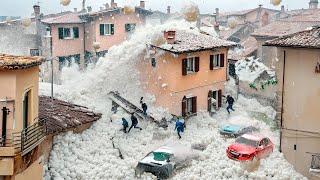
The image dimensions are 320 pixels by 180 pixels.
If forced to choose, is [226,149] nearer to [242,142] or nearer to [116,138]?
[242,142]

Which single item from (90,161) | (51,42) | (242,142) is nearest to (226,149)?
(242,142)

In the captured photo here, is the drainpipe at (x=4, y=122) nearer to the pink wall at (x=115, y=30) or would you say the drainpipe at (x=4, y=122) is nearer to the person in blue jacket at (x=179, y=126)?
the person in blue jacket at (x=179, y=126)

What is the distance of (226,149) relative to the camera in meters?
27.8

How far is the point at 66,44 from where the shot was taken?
45812mm

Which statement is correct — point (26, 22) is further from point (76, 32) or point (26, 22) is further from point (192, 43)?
point (192, 43)

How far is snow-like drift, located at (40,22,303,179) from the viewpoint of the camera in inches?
1001

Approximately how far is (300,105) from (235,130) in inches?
219

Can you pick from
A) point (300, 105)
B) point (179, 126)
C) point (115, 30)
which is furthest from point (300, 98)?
point (115, 30)

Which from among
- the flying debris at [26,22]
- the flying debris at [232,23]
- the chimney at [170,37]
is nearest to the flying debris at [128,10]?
the flying debris at [26,22]

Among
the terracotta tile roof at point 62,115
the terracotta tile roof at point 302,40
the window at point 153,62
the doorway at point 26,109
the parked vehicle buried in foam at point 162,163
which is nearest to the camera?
the doorway at point 26,109

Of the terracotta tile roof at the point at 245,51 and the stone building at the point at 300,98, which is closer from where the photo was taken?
the stone building at the point at 300,98

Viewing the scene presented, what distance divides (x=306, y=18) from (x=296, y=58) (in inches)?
1089

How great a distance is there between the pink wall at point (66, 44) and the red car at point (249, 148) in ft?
75.4

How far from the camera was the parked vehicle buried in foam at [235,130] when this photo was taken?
30028 mm
